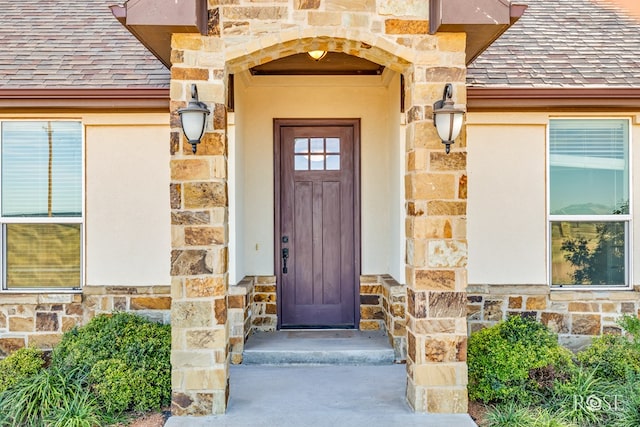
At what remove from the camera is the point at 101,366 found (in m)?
4.36

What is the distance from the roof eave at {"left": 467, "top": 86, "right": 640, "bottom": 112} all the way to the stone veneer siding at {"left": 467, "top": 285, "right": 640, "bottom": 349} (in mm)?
1953

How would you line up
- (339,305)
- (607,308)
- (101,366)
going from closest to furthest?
1. (101,366)
2. (607,308)
3. (339,305)

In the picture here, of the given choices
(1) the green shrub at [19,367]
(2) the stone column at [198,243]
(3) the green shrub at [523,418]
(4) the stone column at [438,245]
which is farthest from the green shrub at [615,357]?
(1) the green shrub at [19,367]

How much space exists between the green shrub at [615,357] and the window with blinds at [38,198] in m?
5.30

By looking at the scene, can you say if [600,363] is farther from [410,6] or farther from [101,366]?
[101,366]

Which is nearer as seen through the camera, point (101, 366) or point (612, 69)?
point (101, 366)

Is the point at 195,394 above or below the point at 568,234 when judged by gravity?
below

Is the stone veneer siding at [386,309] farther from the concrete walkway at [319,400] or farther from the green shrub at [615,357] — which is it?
the green shrub at [615,357]

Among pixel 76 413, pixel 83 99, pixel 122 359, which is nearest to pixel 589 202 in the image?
pixel 122 359

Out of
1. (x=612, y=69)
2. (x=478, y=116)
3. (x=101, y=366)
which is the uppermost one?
(x=612, y=69)

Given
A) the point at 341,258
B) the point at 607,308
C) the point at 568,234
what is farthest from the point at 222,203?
the point at 607,308

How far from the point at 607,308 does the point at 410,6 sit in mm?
3863

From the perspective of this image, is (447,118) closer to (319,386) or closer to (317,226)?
(319,386)

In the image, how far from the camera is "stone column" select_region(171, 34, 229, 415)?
409 centimetres
